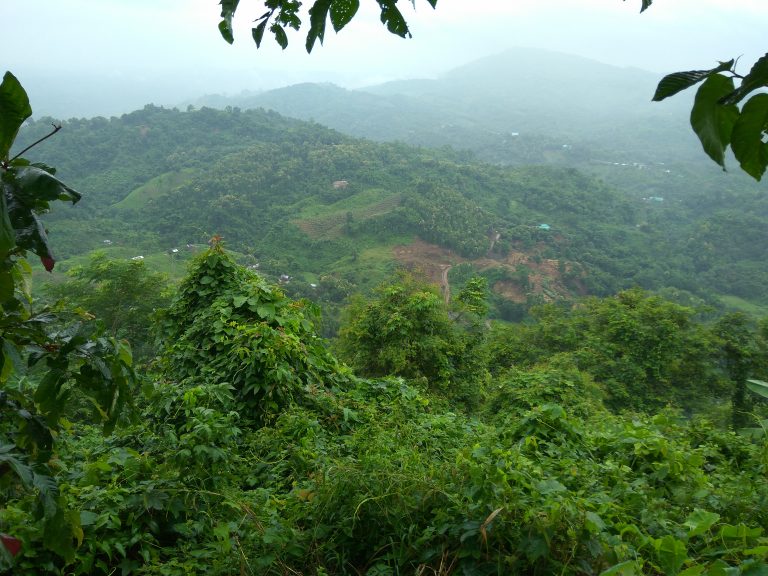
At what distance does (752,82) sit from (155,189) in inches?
2358

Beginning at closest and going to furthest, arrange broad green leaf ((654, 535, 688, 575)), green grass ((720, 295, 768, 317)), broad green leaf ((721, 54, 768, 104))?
1. broad green leaf ((721, 54, 768, 104))
2. broad green leaf ((654, 535, 688, 575))
3. green grass ((720, 295, 768, 317))

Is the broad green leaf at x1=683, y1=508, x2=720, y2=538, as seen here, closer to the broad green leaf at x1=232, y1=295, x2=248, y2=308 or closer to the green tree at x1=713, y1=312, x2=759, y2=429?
the broad green leaf at x1=232, y1=295, x2=248, y2=308

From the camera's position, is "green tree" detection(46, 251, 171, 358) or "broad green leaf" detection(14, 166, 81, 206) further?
"green tree" detection(46, 251, 171, 358)

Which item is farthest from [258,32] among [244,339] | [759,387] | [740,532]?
[244,339]

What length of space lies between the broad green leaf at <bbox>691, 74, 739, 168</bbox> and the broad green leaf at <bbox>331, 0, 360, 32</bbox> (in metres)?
0.67

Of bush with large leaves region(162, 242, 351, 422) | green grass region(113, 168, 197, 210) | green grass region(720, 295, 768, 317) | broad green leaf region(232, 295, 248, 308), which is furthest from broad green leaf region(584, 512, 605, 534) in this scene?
green grass region(113, 168, 197, 210)

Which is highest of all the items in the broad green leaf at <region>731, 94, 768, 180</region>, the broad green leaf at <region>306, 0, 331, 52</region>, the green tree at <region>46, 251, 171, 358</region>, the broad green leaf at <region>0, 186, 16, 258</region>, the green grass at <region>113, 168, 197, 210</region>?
→ the broad green leaf at <region>306, 0, 331, 52</region>

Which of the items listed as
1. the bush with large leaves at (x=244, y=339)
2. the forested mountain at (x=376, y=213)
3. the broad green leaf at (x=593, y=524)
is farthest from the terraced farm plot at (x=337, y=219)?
the broad green leaf at (x=593, y=524)

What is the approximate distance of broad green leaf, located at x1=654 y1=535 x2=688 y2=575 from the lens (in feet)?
4.80

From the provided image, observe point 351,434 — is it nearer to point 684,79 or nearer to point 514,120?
point 684,79

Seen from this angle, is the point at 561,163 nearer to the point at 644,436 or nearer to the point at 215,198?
the point at 215,198

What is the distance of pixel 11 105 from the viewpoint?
81 centimetres

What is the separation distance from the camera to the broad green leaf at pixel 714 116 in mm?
558

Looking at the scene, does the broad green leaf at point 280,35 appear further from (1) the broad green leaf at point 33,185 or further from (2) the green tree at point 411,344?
(2) the green tree at point 411,344
